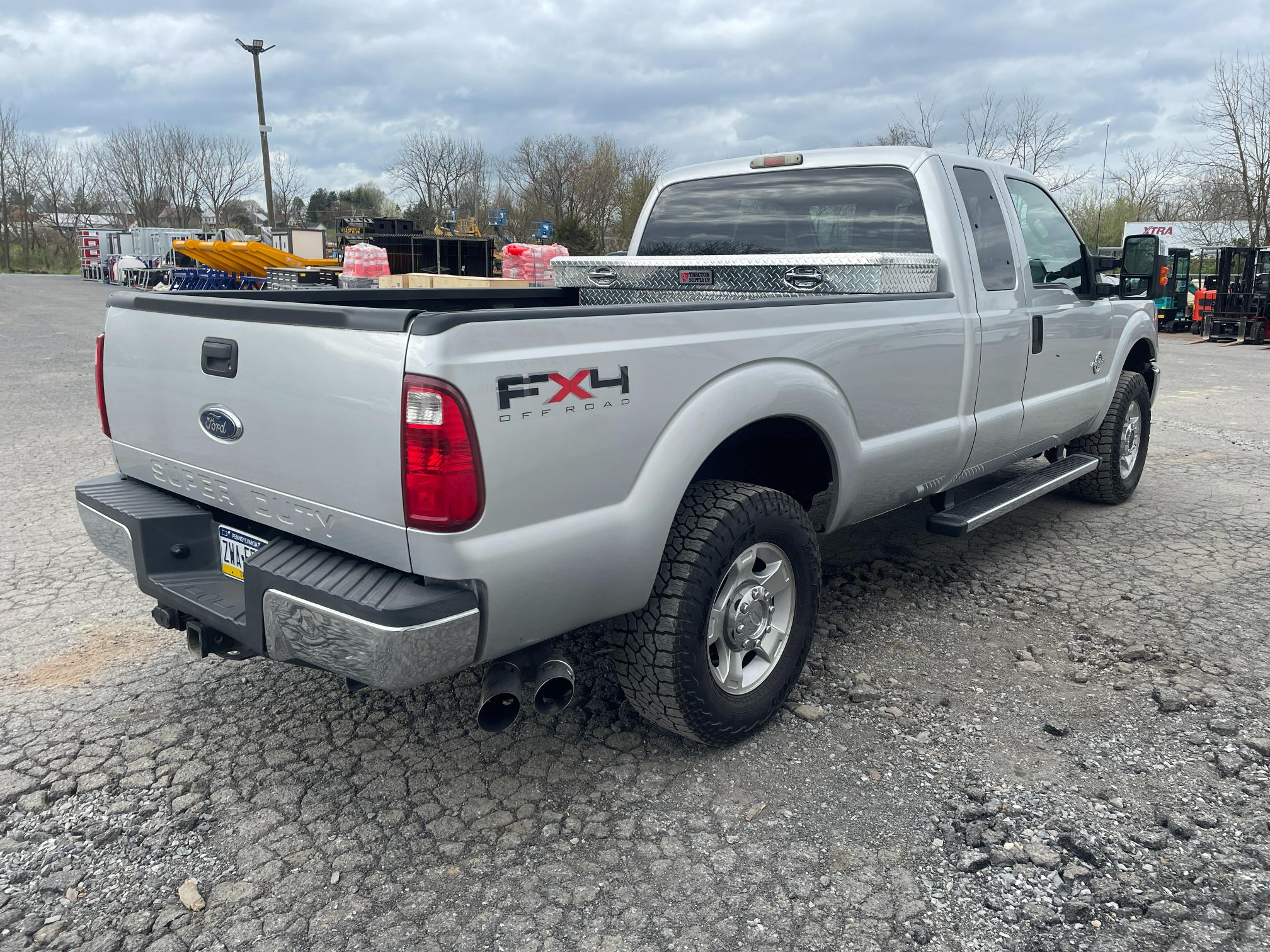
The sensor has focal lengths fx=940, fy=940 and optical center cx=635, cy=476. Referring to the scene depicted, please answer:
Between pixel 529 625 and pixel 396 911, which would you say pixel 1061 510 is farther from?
pixel 396 911

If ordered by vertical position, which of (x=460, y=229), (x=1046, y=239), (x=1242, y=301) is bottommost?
(x=1242, y=301)

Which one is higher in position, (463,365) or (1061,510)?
(463,365)

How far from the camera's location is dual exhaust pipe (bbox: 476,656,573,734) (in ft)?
8.17

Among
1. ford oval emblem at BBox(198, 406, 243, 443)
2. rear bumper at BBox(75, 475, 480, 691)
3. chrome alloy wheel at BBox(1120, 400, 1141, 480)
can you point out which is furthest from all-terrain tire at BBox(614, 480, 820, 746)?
chrome alloy wheel at BBox(1120, 400, 1141, 480)

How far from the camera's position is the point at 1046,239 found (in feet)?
15.9

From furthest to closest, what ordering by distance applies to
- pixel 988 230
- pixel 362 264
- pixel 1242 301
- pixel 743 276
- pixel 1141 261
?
pixel 362 264
pixel 1242 301
pixel 1141 261
pixel 743 276
pixel 988 230

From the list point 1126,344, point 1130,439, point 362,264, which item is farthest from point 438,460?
point 362,264

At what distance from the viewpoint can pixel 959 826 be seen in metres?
2.63

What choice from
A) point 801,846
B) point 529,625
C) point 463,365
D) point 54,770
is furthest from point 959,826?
point 54,770

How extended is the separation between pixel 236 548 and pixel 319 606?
0.65m

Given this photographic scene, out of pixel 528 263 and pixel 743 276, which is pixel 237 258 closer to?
pixel 528 263

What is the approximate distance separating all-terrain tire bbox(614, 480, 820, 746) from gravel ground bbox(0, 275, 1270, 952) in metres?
0.20

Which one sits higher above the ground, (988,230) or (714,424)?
(988,230)

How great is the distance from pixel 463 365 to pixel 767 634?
59.3 inches
